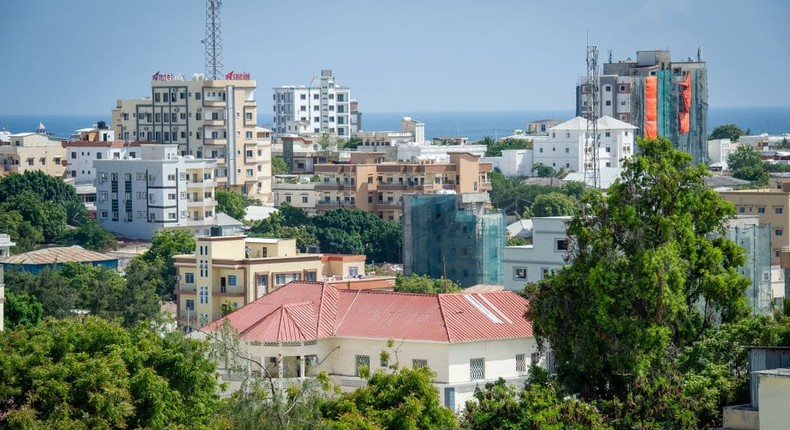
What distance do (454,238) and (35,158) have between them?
148 ft

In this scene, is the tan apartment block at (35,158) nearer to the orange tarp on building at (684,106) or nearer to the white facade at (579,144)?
the white facade at (579,144)

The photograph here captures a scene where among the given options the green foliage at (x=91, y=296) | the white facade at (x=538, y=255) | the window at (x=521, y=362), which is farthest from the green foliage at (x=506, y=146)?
the window at (x=521, y=362)

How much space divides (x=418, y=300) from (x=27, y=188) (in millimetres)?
63083

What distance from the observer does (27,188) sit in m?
97.6

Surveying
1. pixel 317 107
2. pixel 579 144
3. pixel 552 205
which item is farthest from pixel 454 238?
pixel 317 107

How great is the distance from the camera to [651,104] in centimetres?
13150

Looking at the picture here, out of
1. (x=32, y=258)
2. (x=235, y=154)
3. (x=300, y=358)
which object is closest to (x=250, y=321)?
(x=300, y=358)

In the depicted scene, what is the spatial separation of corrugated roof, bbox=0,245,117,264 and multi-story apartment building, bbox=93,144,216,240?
1498 centimetres

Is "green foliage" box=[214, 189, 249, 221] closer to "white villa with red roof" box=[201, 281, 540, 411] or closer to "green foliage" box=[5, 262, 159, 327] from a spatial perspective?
"green foliage" box=[5, 262, 159, 327]

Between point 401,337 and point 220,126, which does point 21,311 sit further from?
point 220,126

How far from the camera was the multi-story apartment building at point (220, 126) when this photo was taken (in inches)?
4294

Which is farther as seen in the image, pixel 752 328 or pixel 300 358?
pixel 300 358

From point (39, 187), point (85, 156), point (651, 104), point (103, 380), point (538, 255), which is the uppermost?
point (651, 104)

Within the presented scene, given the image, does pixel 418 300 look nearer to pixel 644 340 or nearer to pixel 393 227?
pixel 644 340
